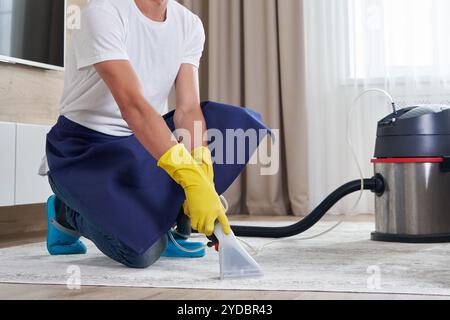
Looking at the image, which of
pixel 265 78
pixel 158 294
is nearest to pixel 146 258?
pixel 158 294

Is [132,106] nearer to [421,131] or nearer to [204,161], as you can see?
[204,161]

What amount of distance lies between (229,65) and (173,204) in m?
2.21

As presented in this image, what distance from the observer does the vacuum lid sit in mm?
2080

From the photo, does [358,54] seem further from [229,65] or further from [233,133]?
[233,133]

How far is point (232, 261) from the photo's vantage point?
1.37 metres

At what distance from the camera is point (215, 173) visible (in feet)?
5.40

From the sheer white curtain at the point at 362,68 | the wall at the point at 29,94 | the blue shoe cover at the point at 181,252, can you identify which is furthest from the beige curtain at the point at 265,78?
the blue shoe cover at the point at 181,252

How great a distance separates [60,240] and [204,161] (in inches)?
A: 22.5

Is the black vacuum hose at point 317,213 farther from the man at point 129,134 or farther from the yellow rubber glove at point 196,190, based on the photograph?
the yellow rubber glove at point 196,190

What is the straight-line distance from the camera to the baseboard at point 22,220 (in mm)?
2625

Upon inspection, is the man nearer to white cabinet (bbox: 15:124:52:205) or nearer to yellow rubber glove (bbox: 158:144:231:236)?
yellow rubber glove (bbox: 158:144:231:236)

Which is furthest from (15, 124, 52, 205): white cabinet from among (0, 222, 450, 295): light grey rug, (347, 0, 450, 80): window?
(347, 0, 450, 80): window

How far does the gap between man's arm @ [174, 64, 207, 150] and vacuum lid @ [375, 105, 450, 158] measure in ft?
2.41

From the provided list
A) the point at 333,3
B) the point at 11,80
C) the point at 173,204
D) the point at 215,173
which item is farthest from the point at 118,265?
the point at 333,3
